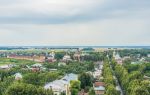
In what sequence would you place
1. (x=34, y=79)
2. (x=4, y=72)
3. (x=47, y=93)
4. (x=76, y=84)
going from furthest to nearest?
(x=4, y=72) < (x=34, y=79) < (x=76, y=84) < (x=47, y=93)

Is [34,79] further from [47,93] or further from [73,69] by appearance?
[73,69]

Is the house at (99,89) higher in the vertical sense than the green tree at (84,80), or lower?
lower

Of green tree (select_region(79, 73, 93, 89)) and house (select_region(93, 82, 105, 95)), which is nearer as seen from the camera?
house (select_region(93, 82, 105, 95))

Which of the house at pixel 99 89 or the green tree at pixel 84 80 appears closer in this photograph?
the house at pixel 99 89

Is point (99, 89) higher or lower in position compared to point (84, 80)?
lower

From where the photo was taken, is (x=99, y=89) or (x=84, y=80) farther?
(x=84, y=80)

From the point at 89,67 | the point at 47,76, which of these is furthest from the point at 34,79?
the point at 89,67

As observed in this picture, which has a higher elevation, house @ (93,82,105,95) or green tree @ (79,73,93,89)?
green tree @ (79,73,93,89)

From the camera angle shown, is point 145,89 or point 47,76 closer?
point 145,89

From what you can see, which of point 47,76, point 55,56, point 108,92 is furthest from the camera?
point 55,56
